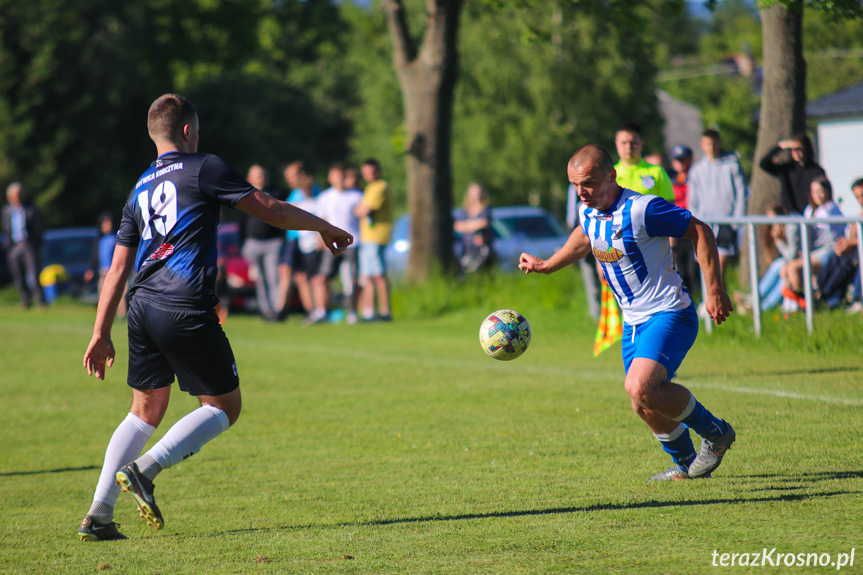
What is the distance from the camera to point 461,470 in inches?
247

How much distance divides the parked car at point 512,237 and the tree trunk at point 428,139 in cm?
326

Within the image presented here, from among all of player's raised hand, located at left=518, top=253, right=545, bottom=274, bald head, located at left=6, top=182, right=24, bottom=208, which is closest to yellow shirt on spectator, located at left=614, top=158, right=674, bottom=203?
player's raised hand, located at left=518, top=253, right=545, bottom=274

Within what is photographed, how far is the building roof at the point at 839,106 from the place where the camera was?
31.5 metres

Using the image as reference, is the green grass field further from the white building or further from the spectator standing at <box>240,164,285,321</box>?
the white building

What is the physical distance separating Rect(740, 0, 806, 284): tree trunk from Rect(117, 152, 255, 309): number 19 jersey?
9.55 metres

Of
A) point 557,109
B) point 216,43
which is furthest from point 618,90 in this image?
point 216,43

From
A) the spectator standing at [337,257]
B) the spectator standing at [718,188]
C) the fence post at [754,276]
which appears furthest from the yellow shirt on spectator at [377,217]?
the fence post at [754,276]

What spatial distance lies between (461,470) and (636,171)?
155 inches

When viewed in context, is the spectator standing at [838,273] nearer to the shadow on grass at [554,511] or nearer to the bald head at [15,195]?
the shadow on grass at [554,511]

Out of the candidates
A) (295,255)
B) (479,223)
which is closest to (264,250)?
(295,255)

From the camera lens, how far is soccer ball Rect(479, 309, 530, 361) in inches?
245

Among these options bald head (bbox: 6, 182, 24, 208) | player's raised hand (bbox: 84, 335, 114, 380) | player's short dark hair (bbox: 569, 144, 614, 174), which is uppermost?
bald head (bbox: 6, 182, 24, 208)

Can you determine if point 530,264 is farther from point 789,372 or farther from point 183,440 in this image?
point 789,372

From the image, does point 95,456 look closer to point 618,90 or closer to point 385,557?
point 385,557
